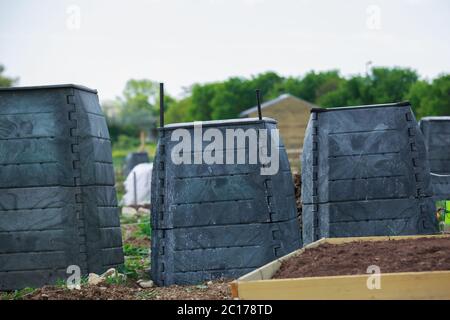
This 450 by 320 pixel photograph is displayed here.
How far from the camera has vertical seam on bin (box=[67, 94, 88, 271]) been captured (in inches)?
360

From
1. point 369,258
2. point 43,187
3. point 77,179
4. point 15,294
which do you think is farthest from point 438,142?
point 369,258

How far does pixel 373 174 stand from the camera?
9.78m

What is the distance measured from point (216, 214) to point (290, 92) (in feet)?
259

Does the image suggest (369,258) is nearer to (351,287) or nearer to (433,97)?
(351,287)

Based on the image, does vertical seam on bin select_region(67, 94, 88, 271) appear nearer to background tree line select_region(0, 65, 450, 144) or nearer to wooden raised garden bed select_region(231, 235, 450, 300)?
wooden raised garden bed select_region(231, 235, 450, 300)

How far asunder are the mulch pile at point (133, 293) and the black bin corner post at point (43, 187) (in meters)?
0.94

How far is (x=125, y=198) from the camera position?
86.3 feet

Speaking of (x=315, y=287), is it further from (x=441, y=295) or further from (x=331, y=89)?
(x=331, y=89)

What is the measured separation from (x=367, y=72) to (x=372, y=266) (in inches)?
2590

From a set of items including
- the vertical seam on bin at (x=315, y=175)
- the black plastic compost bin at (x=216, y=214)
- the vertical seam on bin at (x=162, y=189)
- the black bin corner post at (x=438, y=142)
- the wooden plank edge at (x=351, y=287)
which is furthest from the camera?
the black bin corner post at (x=438, y=142)

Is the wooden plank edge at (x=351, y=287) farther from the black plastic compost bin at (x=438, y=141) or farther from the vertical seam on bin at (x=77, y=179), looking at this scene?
the black plastic compost bin at (x=438, y=141)

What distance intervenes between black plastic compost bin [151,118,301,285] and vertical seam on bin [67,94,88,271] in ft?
2.74

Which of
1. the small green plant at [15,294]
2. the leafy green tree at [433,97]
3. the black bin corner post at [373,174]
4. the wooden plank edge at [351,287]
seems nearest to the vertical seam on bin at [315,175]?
the black bin corner post at [373,174]

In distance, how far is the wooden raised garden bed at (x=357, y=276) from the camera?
563cm
